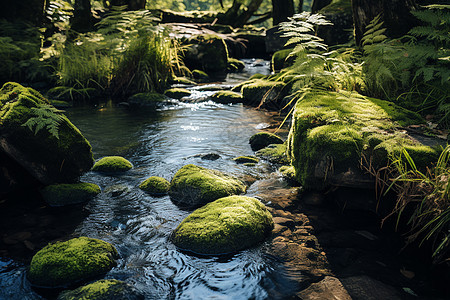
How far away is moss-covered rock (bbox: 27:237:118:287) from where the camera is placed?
2855 millimetres

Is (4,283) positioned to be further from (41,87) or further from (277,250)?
(41,87)

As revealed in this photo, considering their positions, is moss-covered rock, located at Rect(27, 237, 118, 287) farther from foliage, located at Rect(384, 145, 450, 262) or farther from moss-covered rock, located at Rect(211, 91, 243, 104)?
moss-covered rock, located at Rect(211, 91, 243, 104)

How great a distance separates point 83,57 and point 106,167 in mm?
5971

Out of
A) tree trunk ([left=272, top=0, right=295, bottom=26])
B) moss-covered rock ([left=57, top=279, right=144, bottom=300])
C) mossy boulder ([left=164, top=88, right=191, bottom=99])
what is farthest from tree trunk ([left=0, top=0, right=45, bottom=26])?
moss-covered rock ([left=57, top=279, right=144, bottom=300])

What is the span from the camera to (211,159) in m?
5.68

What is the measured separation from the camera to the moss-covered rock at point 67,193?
4199 millimetres

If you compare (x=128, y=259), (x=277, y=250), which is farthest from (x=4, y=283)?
(x=277, y=250)

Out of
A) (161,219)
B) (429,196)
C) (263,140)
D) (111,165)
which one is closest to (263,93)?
(263,140)

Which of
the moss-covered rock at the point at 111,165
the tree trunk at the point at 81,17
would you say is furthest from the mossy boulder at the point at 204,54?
the moss-covered rock at the point at 111,165

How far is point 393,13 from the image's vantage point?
554 cm

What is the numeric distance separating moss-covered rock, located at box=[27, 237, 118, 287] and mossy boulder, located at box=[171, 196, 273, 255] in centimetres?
69

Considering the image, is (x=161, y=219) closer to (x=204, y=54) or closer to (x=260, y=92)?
(x=260, y=92)

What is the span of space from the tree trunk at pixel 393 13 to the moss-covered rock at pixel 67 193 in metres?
4.83

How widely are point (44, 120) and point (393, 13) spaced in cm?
505
